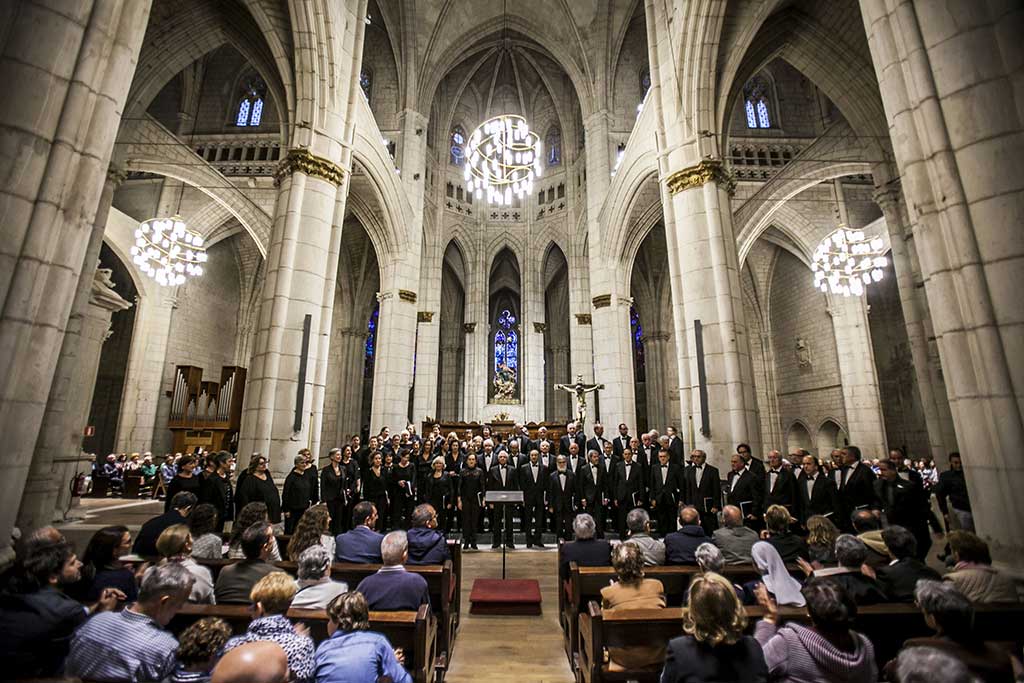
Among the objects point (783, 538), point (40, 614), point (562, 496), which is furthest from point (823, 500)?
point (40, 614)

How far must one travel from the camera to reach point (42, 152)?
142 inches

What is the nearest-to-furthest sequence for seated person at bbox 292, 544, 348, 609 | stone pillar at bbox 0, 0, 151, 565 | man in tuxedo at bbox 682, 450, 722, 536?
1. seated person at bbox 292, 544, 348, 609
2. stone pillar at bbox 0, 0, 151, 565
3. man in tuxedo at bbox 682, 450, 722, 536

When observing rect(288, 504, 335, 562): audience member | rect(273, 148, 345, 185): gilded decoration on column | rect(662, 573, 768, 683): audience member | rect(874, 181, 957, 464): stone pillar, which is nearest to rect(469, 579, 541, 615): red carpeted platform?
rect(288, 504, 335, 562): audience member

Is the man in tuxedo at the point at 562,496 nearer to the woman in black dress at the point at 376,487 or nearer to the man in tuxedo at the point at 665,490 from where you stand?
the man in tuxedo at the point at 665,490

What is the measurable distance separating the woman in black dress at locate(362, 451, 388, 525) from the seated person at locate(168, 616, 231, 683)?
5.62 meters

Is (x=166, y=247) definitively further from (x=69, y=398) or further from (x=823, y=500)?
(x=823, y=500)

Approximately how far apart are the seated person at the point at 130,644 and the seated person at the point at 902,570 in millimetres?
4136

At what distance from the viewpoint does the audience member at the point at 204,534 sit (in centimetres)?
381

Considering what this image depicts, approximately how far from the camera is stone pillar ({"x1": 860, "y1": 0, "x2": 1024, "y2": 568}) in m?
3.72

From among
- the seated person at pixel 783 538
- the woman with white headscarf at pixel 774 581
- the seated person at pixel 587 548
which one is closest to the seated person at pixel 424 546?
the seated person at pixel 587 548

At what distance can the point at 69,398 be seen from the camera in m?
7.32

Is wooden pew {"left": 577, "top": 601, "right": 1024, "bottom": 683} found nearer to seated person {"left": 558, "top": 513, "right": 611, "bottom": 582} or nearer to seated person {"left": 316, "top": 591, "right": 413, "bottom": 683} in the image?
seated person {"left": 316, "top": 591, "right": 413, "bottom": 683}

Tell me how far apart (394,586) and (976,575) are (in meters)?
3.77

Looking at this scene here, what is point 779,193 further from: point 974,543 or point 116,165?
point 116,165
